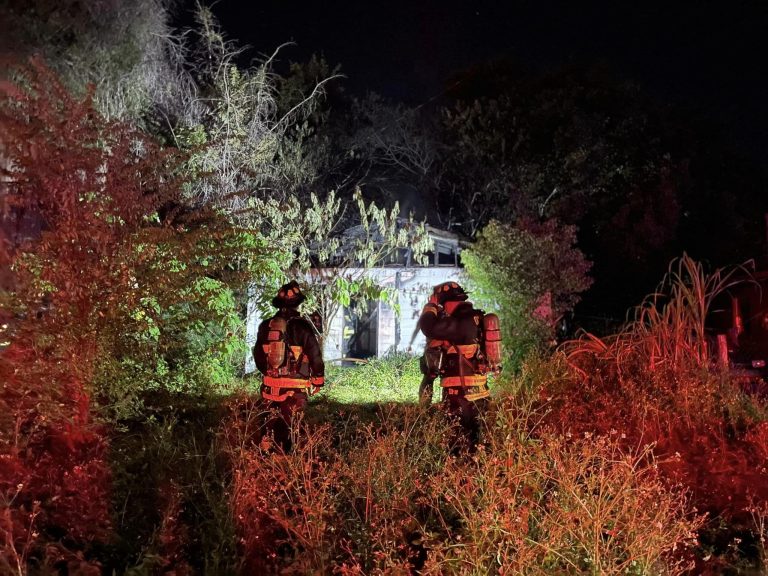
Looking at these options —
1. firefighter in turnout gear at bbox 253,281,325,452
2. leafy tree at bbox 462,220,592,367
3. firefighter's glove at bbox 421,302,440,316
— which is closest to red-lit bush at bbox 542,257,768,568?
firefighter's glove at bbox 421,302,440,316

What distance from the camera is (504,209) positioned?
1608 centimetres

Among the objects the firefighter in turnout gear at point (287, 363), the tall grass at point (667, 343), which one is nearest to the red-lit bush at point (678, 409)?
the tall grass at point (667, 343)

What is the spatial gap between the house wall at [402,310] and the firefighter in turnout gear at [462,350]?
5902 mm

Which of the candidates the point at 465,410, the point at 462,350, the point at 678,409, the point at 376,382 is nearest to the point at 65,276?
the point at 462,350

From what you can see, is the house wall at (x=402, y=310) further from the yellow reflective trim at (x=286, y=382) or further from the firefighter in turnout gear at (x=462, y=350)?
the yellow reflective trim at (x=286, y=382)

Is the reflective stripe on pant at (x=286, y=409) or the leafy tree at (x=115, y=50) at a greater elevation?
the leafy tree at (x=115, y=50)

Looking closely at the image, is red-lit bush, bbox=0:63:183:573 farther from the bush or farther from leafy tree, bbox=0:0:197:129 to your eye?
leafy tree, bbox=0:0:197:129

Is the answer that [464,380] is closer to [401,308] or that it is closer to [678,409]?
[678,409]

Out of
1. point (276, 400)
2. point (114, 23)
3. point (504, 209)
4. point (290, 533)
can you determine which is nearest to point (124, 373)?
point (276, 400)

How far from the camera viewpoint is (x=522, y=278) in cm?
1053

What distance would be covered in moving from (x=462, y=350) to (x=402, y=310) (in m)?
7.01

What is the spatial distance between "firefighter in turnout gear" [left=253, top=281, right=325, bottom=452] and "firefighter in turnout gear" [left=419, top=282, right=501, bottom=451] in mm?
1001

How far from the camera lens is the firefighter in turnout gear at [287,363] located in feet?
17.9

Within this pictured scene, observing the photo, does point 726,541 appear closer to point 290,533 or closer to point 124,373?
point 290,533
